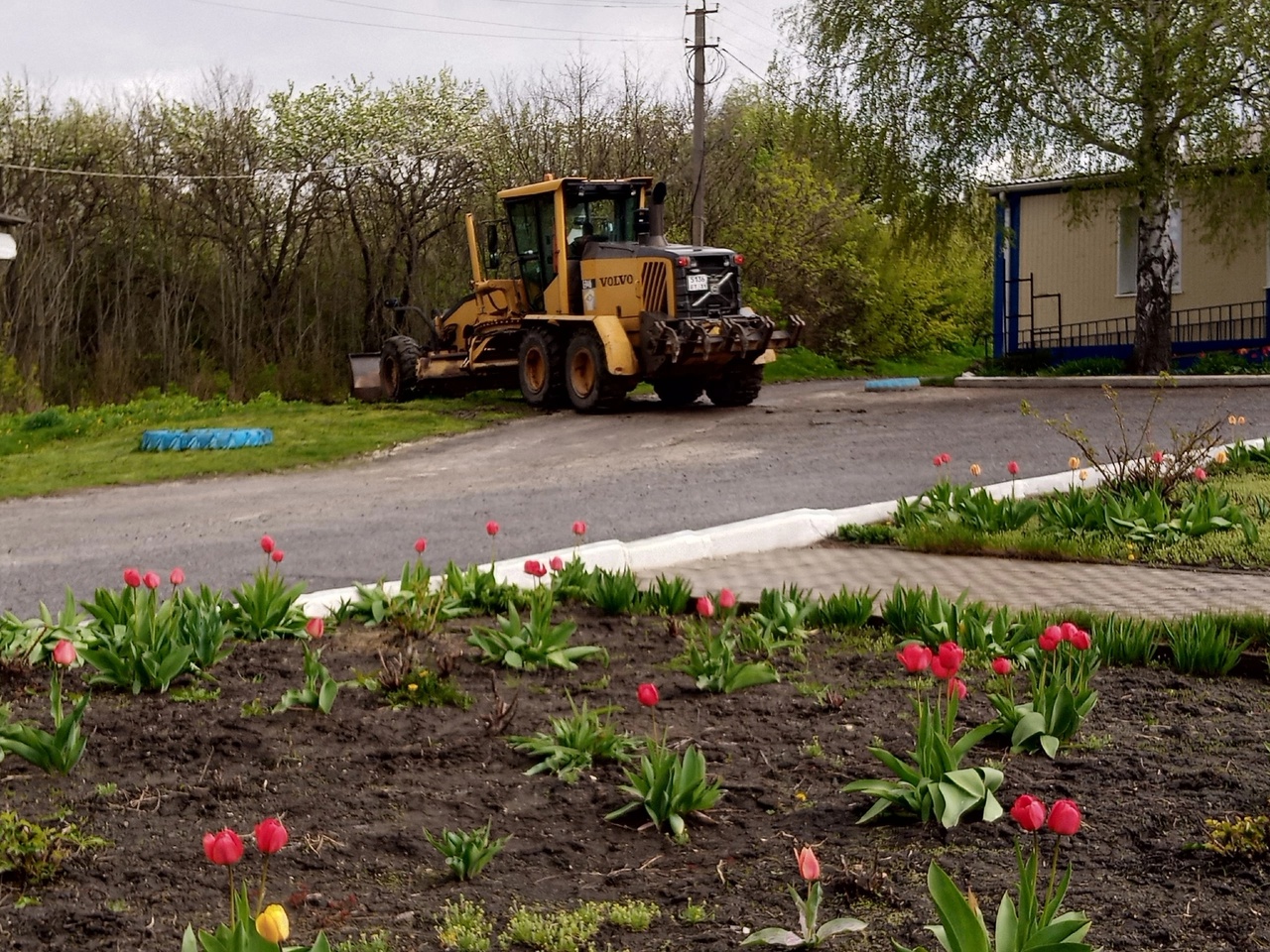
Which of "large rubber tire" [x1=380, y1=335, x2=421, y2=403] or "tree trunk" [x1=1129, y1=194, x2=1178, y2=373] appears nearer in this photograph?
"large rubber tire" [x1=380, y1=335, x2=421, y2=403]

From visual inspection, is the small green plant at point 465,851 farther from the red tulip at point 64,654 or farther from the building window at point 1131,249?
the building window at point 1131,249

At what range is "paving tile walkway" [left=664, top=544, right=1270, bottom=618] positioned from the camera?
5.98 meters

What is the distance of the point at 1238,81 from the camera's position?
22.4 m

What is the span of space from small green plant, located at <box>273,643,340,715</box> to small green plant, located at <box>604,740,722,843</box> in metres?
1.20

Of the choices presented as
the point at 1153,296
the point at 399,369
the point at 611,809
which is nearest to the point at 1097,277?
the point at 1153,296

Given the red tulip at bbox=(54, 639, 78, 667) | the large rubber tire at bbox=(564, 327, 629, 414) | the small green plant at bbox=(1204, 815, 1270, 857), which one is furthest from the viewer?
the large rubber tire at bbox=(564, 327, 629, 414)

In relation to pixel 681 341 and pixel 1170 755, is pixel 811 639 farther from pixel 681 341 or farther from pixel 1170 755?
pixel 681 341

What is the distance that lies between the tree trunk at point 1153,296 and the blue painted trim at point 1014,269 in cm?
470

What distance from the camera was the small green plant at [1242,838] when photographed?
9.37 ft

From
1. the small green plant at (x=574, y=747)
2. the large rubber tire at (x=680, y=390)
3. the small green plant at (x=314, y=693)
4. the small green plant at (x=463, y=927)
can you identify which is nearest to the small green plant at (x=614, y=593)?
the small green plant at (x=314, y=693)

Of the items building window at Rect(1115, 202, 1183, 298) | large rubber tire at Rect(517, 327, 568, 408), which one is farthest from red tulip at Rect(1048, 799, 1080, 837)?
building window at Rect(1115, 202, 1183, 298)

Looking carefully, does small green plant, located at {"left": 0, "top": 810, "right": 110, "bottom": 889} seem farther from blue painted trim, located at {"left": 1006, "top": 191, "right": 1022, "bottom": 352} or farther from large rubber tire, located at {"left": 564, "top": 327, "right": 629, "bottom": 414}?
blue painted trim, located at {"left": 1006, "top": 191, "right": 1022, "bottom": 352}

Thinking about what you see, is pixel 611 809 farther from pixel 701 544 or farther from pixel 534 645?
pixel 701 544

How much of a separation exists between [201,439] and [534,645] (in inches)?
496
